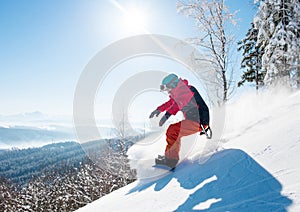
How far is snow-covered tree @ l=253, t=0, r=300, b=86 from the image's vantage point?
12.4 meters

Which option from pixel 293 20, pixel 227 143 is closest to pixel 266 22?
pixel 293 20

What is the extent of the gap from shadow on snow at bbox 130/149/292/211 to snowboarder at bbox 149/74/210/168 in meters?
0.50

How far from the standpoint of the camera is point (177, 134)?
15.0 ft

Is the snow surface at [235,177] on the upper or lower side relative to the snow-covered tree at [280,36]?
lower

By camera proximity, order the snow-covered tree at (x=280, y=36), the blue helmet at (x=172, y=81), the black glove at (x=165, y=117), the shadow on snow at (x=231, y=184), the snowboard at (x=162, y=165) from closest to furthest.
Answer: the shadow on snow at (x=231, y=184), the snowboard at (x=162, y=165), the black glove at (x=165, y=117), the blue helmet at (x=172, y=81), the snow-covered tree at (x=280, y=36)

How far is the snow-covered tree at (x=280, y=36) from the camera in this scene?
12430 millimetres

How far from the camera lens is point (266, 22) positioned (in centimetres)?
1328

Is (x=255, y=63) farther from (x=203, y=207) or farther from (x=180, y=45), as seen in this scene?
(x=203, y=207)


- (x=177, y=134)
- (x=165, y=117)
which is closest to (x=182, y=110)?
(x=165, y=117)

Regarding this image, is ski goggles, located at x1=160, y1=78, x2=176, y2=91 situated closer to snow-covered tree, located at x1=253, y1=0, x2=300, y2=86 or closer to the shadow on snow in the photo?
the shadow on snow

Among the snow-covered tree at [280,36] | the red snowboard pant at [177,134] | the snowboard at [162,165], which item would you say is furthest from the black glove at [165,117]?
the snow-covered tree at [280,36]

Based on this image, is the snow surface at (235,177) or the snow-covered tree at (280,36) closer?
the snow surface at (235,177)

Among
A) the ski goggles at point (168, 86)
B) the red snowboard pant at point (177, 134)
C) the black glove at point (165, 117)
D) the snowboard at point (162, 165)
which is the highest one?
the ski goggles at point (168, 86)

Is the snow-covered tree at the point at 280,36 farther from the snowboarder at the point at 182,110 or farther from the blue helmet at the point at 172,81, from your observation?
the blue helmet at the point at 172,81
